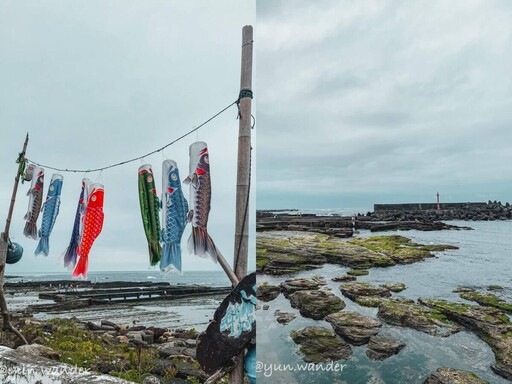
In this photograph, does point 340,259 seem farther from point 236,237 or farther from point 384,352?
point 236,237

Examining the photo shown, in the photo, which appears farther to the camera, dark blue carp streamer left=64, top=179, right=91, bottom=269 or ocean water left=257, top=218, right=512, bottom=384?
ocean water left=257, top=218, right=512, bottom=384

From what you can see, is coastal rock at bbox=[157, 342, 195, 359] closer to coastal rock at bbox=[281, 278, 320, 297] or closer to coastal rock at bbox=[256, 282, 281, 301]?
coastal rock at bbox=[256, 282, 281, 301]

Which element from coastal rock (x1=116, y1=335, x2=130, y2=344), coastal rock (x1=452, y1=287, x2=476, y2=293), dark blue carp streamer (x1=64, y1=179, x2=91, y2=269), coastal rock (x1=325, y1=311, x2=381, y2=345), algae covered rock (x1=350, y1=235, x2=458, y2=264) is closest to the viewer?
dark blue carp streamer (x1=64, y1=179, x2=91, y2=269)

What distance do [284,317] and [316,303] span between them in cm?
78

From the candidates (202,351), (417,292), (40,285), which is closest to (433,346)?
(417,292)

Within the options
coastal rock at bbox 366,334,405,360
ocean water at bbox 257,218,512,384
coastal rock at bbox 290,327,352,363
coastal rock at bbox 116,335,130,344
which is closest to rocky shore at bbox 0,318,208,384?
coastal rock at bbox 116,335,130,344

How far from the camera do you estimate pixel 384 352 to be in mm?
6535

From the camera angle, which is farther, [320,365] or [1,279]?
[320,365]

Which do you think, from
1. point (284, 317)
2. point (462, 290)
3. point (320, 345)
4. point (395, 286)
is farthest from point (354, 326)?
point (462, 290)

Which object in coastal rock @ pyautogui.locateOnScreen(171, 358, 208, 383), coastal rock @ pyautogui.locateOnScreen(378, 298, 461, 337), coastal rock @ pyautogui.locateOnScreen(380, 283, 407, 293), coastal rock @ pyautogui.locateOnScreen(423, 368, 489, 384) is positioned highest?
coastal rock @ pyautogui.locateOnScreen(380, 283, 407, 293)

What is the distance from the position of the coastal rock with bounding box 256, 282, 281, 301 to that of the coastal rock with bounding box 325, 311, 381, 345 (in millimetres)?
1822

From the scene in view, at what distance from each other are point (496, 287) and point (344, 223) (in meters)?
13.0

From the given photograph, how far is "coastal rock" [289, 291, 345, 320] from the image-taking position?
26.2 ft

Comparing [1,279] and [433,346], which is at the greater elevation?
[1,279]
